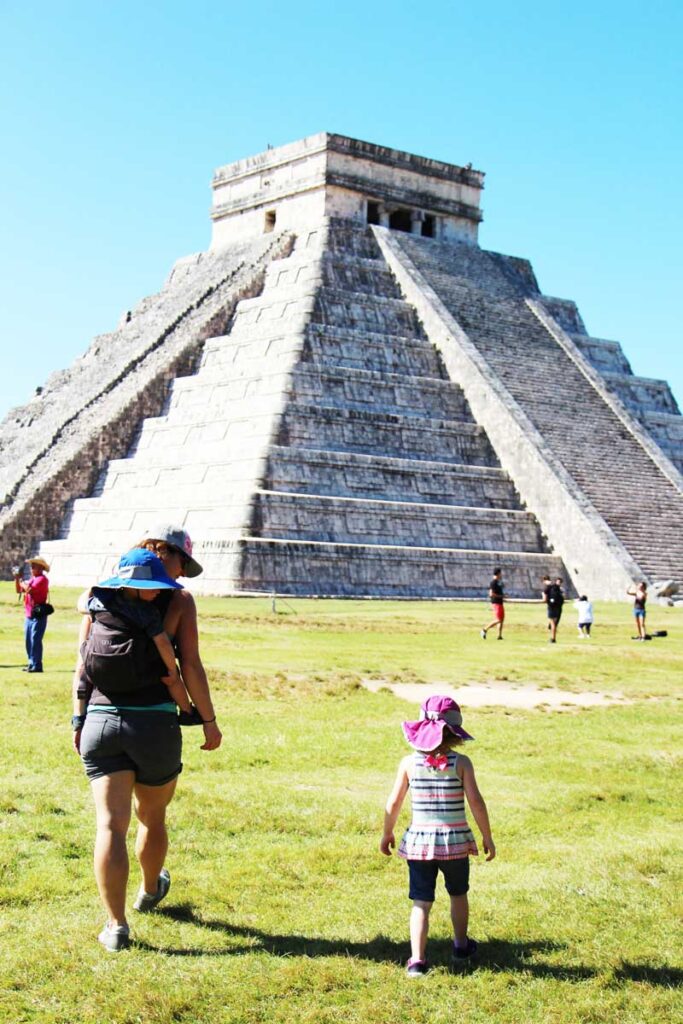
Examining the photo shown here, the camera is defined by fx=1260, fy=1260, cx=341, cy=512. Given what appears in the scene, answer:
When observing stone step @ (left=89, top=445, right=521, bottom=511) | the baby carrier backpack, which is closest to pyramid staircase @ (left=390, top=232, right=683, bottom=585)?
stone step @ (left=89, top=445, right=521, bottom=511)

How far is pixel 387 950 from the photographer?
230 inches

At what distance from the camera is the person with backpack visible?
5.85m

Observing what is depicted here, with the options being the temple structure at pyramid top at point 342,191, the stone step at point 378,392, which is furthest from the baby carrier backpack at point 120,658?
the temple structure at pyramid top at point 342,191

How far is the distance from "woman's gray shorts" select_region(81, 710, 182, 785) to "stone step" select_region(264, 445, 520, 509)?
2357cm

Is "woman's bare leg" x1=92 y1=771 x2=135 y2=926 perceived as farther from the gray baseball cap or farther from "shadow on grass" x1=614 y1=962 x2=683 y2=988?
"shadow on grass" x1=614 y1=962 x2=683 y2=988

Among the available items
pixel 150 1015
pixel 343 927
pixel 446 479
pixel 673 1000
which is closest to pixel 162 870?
pixel 343 927

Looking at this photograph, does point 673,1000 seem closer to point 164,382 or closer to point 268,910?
point 268,910

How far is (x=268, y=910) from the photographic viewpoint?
6.34m

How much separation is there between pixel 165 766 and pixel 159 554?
1100 millimetres

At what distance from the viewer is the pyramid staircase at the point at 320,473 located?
2886 cm

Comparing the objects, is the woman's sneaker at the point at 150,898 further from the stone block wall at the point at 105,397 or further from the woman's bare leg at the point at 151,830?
the stone block wall at the point at 105,397

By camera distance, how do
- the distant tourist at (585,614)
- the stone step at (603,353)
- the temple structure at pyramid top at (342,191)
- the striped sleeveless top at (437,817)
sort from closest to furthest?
the striped sleeveless top at (437,817)
the distant tourist at (585,614)
the temple structure at pyramid top at (342,191)
the stone step at (603,353)

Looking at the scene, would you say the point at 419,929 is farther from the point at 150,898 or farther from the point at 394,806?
the point at 150,898

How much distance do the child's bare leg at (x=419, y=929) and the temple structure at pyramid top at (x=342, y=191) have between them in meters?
37.8
